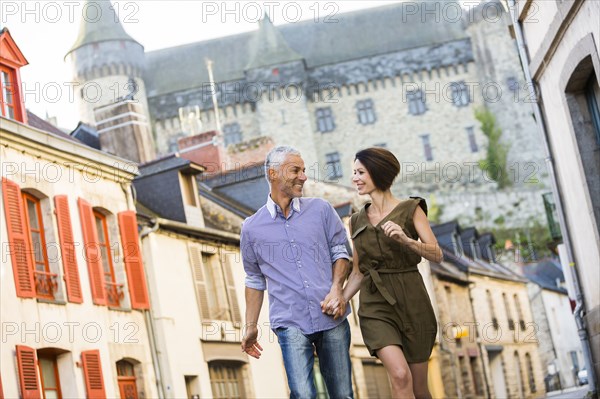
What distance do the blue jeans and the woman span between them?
0.73ft

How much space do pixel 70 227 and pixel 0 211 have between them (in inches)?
81.8

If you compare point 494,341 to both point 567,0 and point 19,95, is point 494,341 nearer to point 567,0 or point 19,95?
point 19,95

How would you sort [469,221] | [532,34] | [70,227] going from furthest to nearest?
[469,221] < [70,227] < [532,34]

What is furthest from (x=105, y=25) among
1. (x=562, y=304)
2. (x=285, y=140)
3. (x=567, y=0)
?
(x=567, y=0)

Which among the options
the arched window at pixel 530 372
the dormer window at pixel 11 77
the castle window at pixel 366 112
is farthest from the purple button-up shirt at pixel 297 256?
the castle window at pixel 366 112

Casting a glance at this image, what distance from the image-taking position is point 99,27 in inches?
3132

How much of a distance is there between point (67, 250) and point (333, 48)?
69.0 metres

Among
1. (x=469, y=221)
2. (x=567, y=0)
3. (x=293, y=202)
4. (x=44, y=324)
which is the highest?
(x=469, y=221)

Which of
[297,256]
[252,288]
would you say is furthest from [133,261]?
[297,256]

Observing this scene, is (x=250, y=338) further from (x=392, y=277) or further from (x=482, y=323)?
(x=482, y=323)

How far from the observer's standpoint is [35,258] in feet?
54.0

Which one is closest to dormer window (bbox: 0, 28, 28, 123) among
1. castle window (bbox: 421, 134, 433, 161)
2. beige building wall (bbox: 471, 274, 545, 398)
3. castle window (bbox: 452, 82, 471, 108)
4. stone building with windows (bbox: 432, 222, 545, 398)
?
stone building with windows (bbox: 432, 222, 545, 398)

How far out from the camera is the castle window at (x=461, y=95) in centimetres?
8300

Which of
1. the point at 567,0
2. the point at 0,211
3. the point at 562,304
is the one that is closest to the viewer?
the point at 567,0
